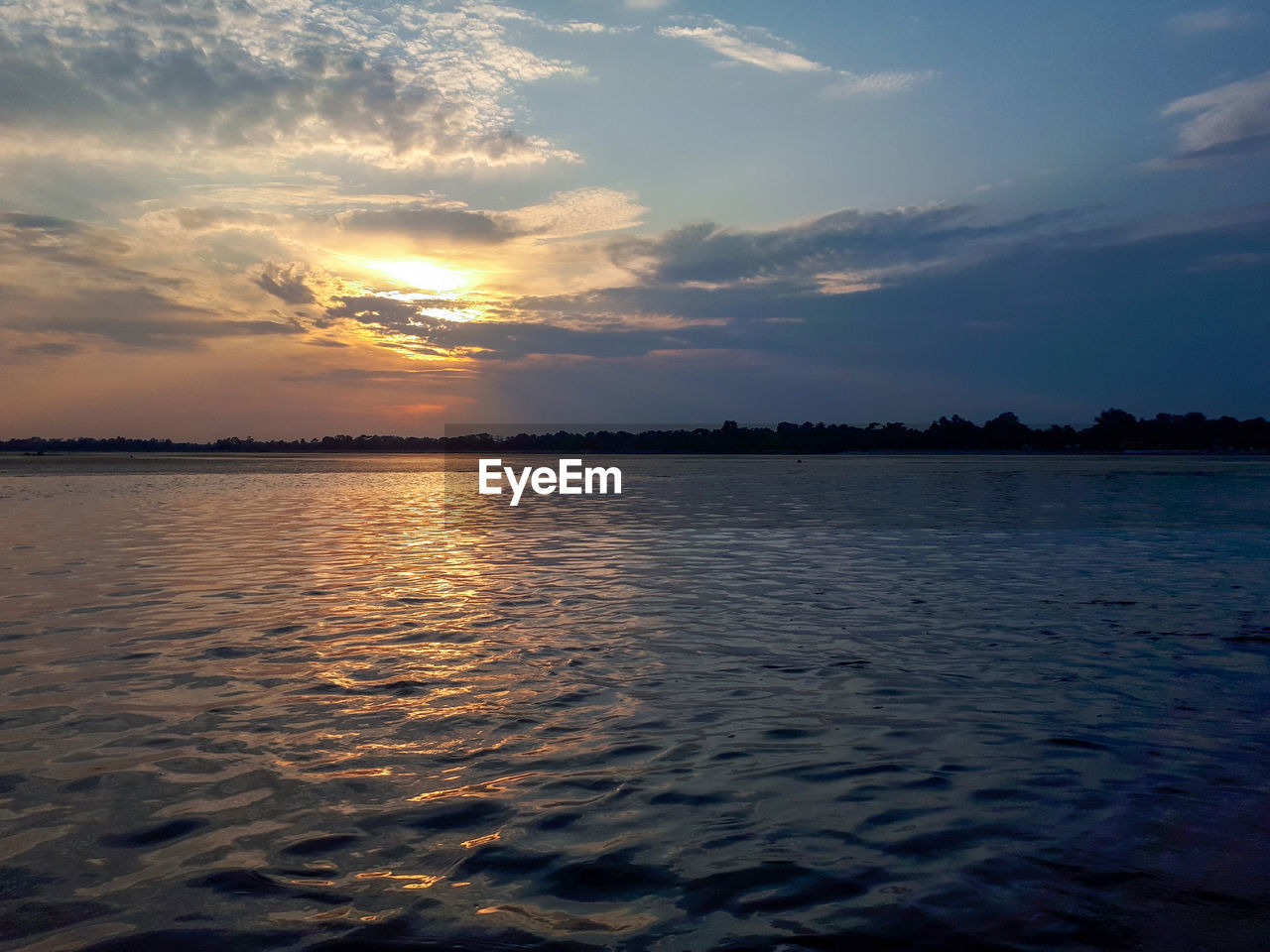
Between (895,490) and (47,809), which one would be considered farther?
(895,490)

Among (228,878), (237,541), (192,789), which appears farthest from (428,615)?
(237,541)

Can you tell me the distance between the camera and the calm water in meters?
5.19

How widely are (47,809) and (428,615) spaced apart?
325 inches

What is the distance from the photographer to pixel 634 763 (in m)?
7.75

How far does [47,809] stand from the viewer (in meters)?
6.62

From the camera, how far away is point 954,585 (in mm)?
18125

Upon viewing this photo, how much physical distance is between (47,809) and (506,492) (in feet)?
179

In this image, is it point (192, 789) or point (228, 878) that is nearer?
point (228, 878)

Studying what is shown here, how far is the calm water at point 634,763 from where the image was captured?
5191mm

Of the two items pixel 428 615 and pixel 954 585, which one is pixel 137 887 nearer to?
pixel 428 615

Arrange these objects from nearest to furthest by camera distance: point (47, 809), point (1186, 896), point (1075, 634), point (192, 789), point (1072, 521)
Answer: point (1186, 896), point (47, 809), point (192, 789), point (1075, 634), point (1072, 521)

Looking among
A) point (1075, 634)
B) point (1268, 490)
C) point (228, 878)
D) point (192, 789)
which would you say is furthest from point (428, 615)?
point (1268, 490)

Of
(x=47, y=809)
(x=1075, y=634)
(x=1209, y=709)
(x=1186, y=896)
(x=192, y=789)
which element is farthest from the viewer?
(x=1075, y=634)

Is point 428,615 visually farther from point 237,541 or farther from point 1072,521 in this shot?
point 1072,521
